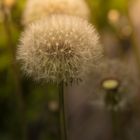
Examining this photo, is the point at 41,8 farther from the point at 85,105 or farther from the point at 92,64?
the point at 85,105

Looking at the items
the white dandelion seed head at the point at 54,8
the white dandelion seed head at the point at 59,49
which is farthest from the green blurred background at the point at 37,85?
the white dandelion seed head at the point at 59,49

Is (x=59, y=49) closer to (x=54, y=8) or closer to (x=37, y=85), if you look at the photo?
(x=54, y=8)

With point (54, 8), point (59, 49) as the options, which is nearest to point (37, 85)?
point (54, 8)

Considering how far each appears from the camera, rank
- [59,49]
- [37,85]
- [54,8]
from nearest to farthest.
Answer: [59,49] → [54,8] → [37,85]

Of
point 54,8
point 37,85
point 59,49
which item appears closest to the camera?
point 59,49

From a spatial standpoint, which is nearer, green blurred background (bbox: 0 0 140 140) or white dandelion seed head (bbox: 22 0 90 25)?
white dandelion seed head (bbox: 22 0 90 25)

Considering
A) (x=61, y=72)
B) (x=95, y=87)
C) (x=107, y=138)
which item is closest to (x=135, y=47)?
(x=95, y=87)

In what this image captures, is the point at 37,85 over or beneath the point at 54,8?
beneath

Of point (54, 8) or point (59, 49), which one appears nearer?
point (59, 49)

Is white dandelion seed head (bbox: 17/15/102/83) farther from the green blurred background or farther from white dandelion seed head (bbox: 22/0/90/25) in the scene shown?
the green blurred background

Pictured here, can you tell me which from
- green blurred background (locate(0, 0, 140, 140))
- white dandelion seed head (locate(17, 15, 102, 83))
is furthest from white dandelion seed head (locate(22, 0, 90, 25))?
white dandelion seed head (locate(17, 15, 102, 83))
